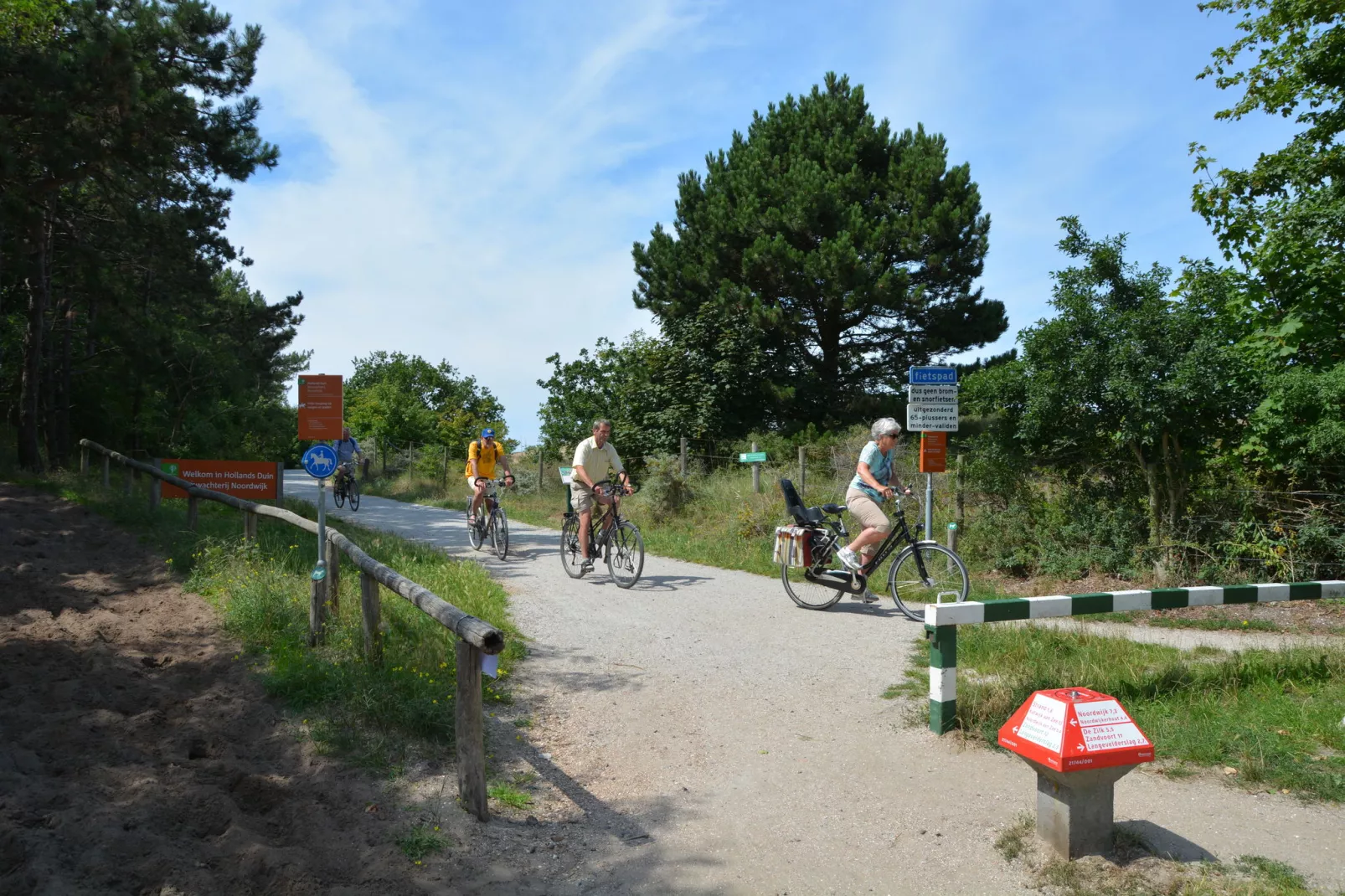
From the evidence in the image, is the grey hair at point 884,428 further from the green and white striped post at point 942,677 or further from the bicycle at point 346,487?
the bicycle at point 346,487

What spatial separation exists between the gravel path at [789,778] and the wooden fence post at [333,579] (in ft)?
5.44

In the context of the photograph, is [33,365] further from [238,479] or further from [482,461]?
[482,461]

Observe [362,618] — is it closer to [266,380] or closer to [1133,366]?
[1133,366]

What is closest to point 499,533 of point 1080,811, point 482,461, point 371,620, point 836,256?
point 482,461

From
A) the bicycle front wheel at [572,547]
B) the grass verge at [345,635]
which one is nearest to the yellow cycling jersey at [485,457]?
the grass verge at [345,635]

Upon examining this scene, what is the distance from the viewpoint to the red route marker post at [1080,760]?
12.7 feet

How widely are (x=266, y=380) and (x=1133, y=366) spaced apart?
21.3m

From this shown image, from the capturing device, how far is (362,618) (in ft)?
21.2

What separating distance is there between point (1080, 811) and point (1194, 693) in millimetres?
2654

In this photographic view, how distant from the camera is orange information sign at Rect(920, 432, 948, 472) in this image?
10711mm

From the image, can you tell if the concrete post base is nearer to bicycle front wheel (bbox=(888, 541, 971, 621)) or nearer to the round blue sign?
bicycle front wheel (bbox=(888, 541, 971, 621))

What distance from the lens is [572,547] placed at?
11406 mm

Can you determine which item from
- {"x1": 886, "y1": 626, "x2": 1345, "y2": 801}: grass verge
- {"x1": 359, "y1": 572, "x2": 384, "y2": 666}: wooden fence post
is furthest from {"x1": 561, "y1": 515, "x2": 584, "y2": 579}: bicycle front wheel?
{"x1": 886, "y1": 626, "x2": 1345, "y2": 801}: grass verge

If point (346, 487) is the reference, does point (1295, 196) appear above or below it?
above
